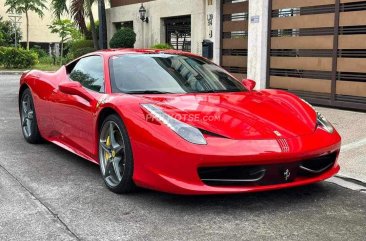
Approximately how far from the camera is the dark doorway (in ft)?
50.8

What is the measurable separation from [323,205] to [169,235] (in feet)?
4.60

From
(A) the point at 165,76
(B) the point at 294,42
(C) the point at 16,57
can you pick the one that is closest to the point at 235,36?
(B) the point at 294,42

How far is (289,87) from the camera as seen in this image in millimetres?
10258

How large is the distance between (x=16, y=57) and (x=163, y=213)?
25.9 m

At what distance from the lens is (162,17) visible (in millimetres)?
16500

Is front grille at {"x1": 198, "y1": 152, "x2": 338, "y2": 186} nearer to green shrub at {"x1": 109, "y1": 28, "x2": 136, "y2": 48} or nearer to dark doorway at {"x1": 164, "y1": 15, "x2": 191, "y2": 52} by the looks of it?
dark doorway at {"x1": 164, "y1": 15, "x2": 191, "y2": 52}

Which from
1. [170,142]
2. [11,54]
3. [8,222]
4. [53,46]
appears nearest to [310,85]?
[170,142]

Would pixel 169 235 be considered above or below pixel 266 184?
below

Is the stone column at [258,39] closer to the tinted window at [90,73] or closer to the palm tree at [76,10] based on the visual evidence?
the tinted window at [90,73]

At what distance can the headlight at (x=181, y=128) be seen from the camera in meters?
3.66

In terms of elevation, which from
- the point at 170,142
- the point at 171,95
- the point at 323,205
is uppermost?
the point at 171,95

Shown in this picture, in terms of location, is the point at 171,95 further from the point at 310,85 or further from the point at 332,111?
the point at 310,85

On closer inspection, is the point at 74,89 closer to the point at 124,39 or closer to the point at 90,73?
the point at 90,73

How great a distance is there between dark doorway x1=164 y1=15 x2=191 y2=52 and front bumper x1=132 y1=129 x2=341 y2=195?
1184 cm
